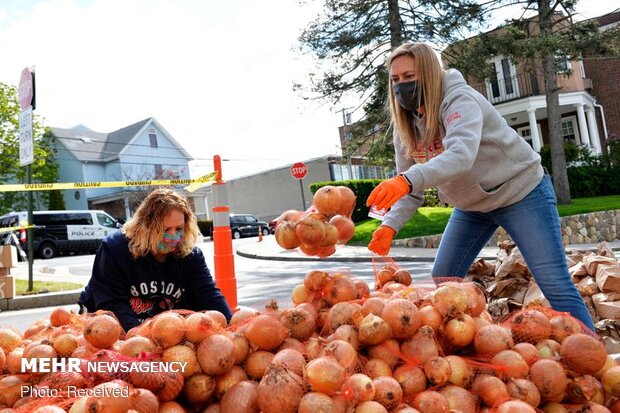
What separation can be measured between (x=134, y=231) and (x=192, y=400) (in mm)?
1700

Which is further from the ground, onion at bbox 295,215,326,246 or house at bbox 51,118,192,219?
house at bbox 51,118,192,219

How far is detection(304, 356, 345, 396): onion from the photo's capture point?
58.8 inches

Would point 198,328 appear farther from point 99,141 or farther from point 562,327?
point 99,141

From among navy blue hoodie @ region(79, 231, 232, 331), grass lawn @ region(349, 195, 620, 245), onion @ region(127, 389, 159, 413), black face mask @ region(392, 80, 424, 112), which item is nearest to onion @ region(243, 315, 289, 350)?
onion @ region(127, 389, 159, 413)

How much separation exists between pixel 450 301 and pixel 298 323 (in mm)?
615

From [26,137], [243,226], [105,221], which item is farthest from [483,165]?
[243,226]

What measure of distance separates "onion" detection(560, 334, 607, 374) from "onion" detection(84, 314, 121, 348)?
67.3 inches

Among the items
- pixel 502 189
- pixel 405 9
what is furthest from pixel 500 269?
pixel 405 9

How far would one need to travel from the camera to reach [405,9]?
648 inches

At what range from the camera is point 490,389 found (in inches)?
65.3

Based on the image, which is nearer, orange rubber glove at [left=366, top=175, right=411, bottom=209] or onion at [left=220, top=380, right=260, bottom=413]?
onion at [left=220, top=380, right=260, bottom=413]

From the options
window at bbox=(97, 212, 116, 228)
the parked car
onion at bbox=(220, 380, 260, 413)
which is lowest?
onion at bbox=(220, 380, 260, 413)

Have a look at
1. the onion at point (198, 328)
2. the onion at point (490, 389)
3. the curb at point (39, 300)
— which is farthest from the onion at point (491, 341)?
the curb at point (39, 300)

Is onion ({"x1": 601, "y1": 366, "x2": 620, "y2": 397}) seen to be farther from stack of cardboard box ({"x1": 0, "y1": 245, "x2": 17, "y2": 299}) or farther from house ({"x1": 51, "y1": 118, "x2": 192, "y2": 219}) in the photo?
house ({"x1": 51, "y1": 118, "x2": 192, "y2": 219})
